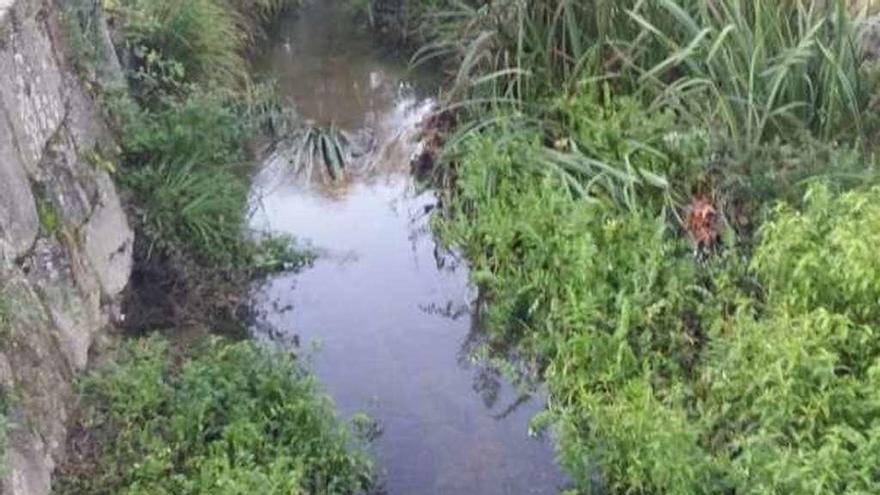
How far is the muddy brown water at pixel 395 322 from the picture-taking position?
5.94 m

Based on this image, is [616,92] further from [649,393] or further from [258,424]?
[258,424]

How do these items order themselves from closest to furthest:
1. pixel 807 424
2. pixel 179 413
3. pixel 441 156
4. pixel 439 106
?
1. pixel 807 424
2. pixel 179 413
3. pixel 441 156
4. pixel 439 106

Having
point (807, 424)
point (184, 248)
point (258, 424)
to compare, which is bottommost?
point (807, 424)

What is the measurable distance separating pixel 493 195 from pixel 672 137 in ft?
3.20

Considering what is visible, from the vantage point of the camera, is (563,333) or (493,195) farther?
(493,195)

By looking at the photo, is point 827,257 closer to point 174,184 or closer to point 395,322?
point 395,322

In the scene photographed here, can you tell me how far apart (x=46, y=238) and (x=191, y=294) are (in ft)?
4.03

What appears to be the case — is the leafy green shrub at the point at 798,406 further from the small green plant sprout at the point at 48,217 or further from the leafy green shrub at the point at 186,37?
the leafy green shrub at the point at 186,37

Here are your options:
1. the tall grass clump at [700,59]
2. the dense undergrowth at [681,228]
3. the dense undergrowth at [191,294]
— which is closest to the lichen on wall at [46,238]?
the dense undergrowth at [191,294]

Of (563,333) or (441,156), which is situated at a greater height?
(441,156)

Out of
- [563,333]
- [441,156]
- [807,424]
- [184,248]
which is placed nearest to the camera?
[807,424]

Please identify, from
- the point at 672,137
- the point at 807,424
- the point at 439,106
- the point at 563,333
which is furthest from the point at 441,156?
the point at 807,424

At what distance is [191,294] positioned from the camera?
6.85 m

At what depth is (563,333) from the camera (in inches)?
251
